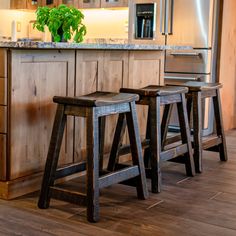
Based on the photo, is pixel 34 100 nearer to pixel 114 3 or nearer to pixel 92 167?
pixel 92 167

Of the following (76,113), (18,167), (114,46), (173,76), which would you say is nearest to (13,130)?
(18,167)

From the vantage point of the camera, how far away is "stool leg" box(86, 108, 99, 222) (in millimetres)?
2439

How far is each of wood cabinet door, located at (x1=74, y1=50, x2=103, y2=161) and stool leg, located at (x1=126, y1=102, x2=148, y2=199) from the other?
56 centimetres

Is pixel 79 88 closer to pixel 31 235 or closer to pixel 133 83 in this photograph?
pixel 133 83

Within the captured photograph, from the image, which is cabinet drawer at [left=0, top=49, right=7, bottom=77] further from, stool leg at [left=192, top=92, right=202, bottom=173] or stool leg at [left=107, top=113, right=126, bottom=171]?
stool leg at [left=192, top=92, right=202, bottom=173]

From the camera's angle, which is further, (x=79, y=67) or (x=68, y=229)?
(x=79, y=67)

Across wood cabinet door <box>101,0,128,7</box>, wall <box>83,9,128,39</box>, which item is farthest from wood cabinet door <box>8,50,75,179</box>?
wall <box>83,9,128,39</box>

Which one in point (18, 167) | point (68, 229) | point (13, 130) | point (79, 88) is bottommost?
point (68, 229)

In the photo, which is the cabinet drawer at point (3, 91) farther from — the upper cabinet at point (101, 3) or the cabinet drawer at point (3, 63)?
the upper cabinet at point (101, 3)

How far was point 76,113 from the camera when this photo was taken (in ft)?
8.34

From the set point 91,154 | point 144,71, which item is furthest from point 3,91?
point 144,71

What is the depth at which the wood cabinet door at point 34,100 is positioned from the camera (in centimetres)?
276

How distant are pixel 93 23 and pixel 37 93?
152 inches

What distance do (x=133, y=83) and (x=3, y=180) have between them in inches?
54.2
